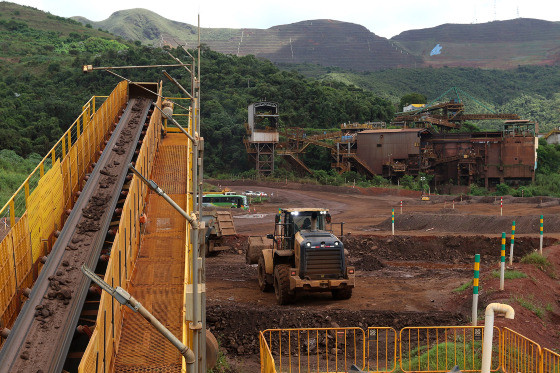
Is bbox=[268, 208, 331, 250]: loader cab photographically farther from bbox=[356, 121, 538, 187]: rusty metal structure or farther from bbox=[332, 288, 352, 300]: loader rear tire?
bbox=[356, 121, 538, 187]: rusty metal structure

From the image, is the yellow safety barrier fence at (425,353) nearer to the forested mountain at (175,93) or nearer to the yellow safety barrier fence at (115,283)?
the yellow safety barrier fence at (115,283)

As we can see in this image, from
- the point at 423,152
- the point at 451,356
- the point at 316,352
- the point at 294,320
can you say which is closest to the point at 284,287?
the point at 294,320

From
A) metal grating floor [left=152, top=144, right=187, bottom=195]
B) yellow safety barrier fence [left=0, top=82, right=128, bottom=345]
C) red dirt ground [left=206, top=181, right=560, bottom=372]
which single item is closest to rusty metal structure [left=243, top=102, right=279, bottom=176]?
red dirt ground [left=206, top=181, right=560, bottom=372]

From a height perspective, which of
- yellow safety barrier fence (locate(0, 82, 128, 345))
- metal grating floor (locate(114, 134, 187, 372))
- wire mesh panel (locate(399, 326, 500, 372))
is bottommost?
wire mesh panel (locate(399, 326, 500, 372))

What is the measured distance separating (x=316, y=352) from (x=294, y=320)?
6.29 ft

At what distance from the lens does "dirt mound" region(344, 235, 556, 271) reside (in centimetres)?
2605

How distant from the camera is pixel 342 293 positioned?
17.1 meters

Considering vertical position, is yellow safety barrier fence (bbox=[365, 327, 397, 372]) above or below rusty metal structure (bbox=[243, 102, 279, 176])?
below

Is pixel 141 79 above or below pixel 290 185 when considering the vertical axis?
above

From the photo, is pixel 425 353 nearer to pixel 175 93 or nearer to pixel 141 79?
pixel 175 93

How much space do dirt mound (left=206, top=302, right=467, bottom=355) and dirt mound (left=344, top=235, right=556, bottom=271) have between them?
10544 mm

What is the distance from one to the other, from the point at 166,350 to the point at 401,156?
198ft

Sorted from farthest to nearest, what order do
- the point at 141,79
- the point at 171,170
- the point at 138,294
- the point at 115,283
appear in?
the point at 141,79 < the point at 171,170 < the point at 138,294 < the point at 115,283

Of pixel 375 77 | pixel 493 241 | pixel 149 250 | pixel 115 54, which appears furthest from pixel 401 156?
pixel 375 77
